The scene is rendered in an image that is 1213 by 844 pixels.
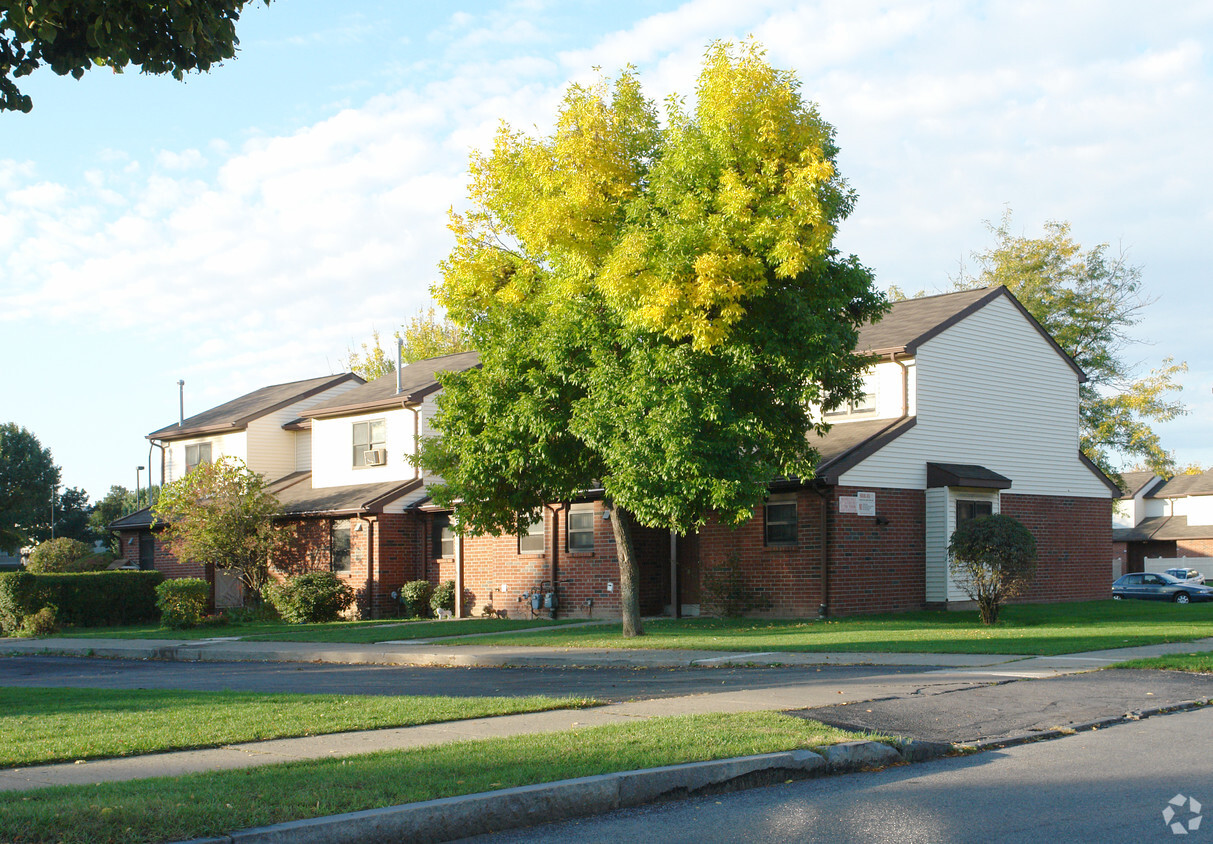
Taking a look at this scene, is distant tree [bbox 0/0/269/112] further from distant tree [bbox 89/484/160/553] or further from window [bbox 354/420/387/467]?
distant tree [bbox 89/484/160/553]

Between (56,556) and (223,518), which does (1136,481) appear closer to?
(223,518)

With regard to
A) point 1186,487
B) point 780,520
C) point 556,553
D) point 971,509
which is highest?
point 1186,487

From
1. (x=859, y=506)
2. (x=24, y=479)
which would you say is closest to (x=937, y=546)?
(x=859, y=506)

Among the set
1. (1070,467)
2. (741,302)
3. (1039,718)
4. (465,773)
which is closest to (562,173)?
(741,302)

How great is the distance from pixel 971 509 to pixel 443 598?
44.5 ft

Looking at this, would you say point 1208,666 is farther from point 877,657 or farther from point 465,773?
point 465,773

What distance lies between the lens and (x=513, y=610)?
29078mm

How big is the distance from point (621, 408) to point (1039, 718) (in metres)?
10.2

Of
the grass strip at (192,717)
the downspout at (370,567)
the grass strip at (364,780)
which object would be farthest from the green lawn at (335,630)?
the grass strip at (364,780)

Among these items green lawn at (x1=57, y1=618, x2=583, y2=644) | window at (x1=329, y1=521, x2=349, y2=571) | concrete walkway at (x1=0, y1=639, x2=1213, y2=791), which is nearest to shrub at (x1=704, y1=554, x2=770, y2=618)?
green lawn at (x1=57, y1=618, x2=583, y2=644)

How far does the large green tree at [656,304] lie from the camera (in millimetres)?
18844

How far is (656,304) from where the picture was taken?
18.8 metres

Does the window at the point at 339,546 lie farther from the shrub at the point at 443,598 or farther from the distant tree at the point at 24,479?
the distant tree at the point at 24,479

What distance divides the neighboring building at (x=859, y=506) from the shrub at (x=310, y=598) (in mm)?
874
